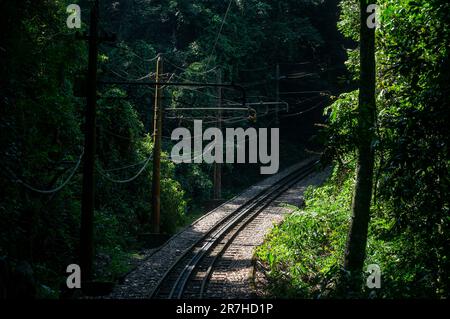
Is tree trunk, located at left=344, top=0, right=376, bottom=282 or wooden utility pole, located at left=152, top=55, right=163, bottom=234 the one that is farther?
wooden utility pole, located at left=152, top=55, right=163, bottom=234

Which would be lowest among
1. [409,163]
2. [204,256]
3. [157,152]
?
[204,256]

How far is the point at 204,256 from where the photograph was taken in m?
17.5

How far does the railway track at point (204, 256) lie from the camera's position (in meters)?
13.4

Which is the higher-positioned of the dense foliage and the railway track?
the dense foliage

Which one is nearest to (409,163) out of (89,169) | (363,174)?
(363,174)

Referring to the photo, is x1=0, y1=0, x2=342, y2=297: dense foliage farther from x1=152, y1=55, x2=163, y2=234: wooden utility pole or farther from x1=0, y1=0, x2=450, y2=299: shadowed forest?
x1=152, y1=55, x2=163, y2=234: wooden utility pole

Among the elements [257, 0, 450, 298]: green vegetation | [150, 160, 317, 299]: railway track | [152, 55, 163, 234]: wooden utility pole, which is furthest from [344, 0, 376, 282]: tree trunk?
[152, 55, 163, 234]: wooden utility pole

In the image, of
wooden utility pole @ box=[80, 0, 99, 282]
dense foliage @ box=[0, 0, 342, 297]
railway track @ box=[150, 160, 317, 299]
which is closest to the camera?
wooden utility pole @ box=[80, 0, 99, 282]

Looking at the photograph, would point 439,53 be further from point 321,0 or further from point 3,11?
point 321,0

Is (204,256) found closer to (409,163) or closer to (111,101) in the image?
(111,101)

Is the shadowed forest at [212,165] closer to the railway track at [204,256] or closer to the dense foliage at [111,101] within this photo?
the dense foliage at [111,101]

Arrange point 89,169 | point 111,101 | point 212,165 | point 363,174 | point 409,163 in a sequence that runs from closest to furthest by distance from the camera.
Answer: point 409,163 < point 363,174 < point 89,169 < point 111,101 < point 212,165

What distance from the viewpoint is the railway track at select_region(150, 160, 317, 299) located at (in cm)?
1337

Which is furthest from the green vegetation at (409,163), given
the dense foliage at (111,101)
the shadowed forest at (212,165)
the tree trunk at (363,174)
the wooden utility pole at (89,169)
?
the dense foliage at (111,101)
